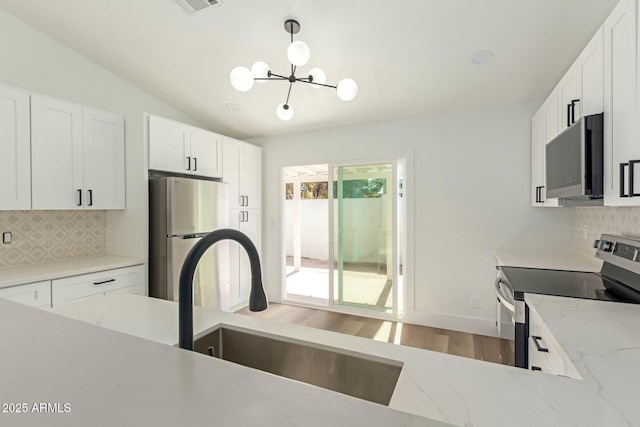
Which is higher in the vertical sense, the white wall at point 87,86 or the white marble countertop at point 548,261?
the white wall at point 87,86

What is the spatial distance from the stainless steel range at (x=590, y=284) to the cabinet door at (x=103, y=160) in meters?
3.39

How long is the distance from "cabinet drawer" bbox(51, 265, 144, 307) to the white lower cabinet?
305 centimetres

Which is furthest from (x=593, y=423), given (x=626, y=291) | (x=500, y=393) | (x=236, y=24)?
(x=236, y=24)

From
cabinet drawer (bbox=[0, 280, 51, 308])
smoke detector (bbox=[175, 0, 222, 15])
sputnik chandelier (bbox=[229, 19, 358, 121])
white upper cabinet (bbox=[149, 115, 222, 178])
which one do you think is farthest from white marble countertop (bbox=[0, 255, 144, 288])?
smoke detector (bbox=[175, 0, 222, 15])

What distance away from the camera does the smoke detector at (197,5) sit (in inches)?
85.6

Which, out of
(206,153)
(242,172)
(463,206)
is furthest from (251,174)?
(463,206)

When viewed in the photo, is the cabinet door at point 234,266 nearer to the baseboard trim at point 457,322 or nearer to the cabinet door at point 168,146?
the cabinet door at point 168,146

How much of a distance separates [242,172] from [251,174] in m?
0.18

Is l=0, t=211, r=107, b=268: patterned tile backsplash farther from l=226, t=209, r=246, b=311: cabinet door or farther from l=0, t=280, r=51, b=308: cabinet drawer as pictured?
l=226, t=209, r=246, b=311: cabinet door

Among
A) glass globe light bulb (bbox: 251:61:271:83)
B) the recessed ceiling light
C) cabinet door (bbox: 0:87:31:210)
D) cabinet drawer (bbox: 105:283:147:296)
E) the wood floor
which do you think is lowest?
the wood floor

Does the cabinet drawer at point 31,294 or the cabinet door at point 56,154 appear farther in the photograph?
Answer: the cabinet door at point 56,154

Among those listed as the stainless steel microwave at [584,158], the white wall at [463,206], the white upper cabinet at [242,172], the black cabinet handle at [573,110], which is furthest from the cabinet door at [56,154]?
the black cabinet handle at [573,110]

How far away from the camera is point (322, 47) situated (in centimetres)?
248

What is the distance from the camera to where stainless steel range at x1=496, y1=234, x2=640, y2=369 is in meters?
1.55
